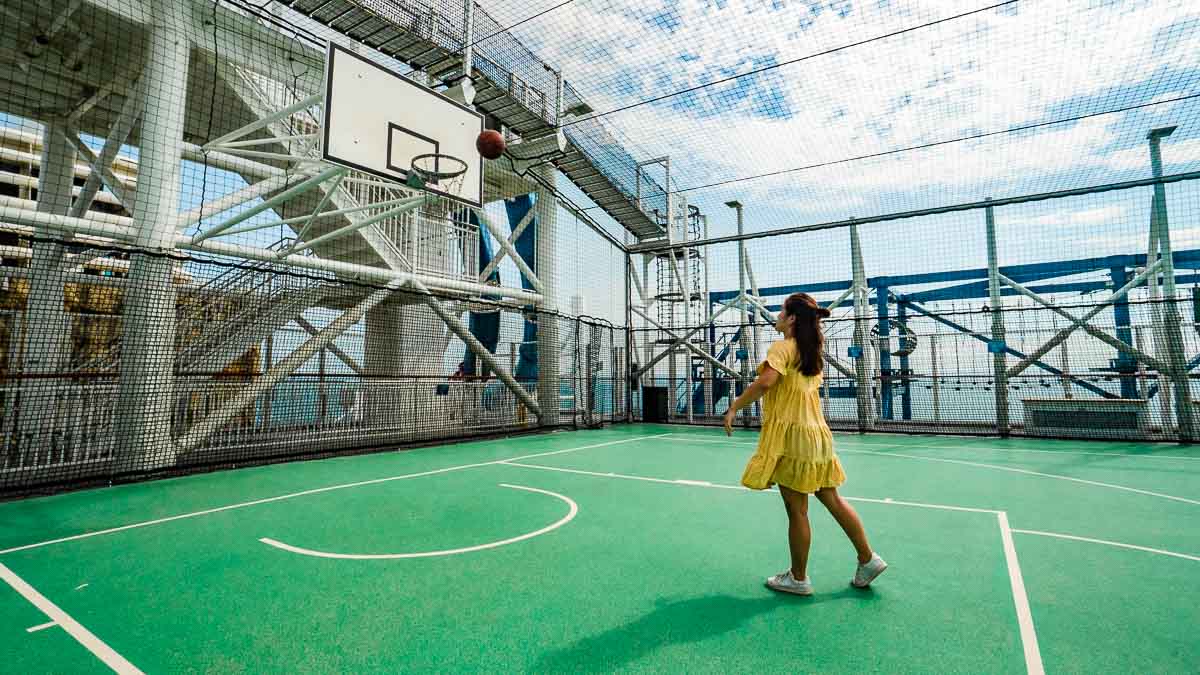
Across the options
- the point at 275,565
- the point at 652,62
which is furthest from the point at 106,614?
the point at 652,62

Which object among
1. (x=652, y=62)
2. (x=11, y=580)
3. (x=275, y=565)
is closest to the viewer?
(x=11, y=580)

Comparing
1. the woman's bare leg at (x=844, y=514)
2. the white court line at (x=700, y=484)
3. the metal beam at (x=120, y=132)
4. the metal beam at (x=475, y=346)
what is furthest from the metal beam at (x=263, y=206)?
A: the woman's bare leg at (x=844, y=514)

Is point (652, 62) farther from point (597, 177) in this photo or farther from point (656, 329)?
point (656, 329)

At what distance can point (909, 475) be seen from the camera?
601 cm

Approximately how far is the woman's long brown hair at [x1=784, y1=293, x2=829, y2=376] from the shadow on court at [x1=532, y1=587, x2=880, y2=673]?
45.1 inches

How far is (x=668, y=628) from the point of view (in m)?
2.33

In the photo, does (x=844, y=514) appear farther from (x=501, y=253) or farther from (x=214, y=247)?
(x=501, y=253)

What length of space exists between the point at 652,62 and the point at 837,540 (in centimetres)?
855

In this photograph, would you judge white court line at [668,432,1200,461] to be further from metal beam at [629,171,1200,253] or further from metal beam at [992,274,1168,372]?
metal beam at [629,171,1200,253]

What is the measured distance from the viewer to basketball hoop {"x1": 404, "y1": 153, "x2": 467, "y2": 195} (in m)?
7.66

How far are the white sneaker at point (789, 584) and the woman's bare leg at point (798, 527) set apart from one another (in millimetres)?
28

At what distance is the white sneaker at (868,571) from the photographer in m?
2.67

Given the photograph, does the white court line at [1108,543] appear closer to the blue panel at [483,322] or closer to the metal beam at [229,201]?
the metal beam at [229,201]

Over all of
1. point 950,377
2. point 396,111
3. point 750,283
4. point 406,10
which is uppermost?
point 406,10
